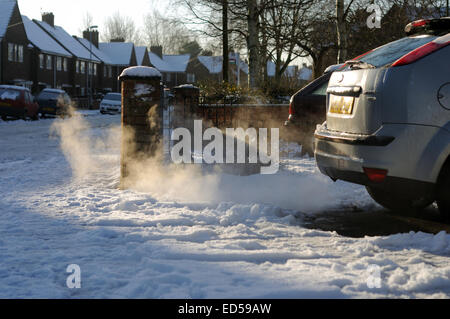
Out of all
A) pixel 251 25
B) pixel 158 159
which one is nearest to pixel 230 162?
pixel 158 159

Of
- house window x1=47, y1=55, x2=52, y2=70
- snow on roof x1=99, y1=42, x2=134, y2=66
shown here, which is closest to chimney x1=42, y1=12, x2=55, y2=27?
house window x1=47, y1=55, x2=52, y2=70

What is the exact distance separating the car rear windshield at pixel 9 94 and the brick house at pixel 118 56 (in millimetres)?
42296

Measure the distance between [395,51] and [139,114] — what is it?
3.91 m

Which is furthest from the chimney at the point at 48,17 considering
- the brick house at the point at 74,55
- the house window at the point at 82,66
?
the house window at the point at 82,66

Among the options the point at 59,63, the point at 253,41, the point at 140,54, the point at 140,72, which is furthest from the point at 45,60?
the point at 140,72

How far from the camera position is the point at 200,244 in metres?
4.76

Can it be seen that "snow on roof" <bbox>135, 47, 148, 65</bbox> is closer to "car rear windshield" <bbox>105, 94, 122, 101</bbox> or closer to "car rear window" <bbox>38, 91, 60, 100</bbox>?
"car rear windshield" <bbox>105, 94, 122, 101</bbox>

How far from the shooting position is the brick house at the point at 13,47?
138 feet

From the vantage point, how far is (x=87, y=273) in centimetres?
387

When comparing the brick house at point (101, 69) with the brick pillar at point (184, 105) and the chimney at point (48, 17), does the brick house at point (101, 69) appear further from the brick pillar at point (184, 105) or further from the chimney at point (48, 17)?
the brick pillar at point (184, 105)

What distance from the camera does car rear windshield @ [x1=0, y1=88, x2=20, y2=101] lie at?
26484 millimetres

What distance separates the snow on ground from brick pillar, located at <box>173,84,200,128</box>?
2052 mm
